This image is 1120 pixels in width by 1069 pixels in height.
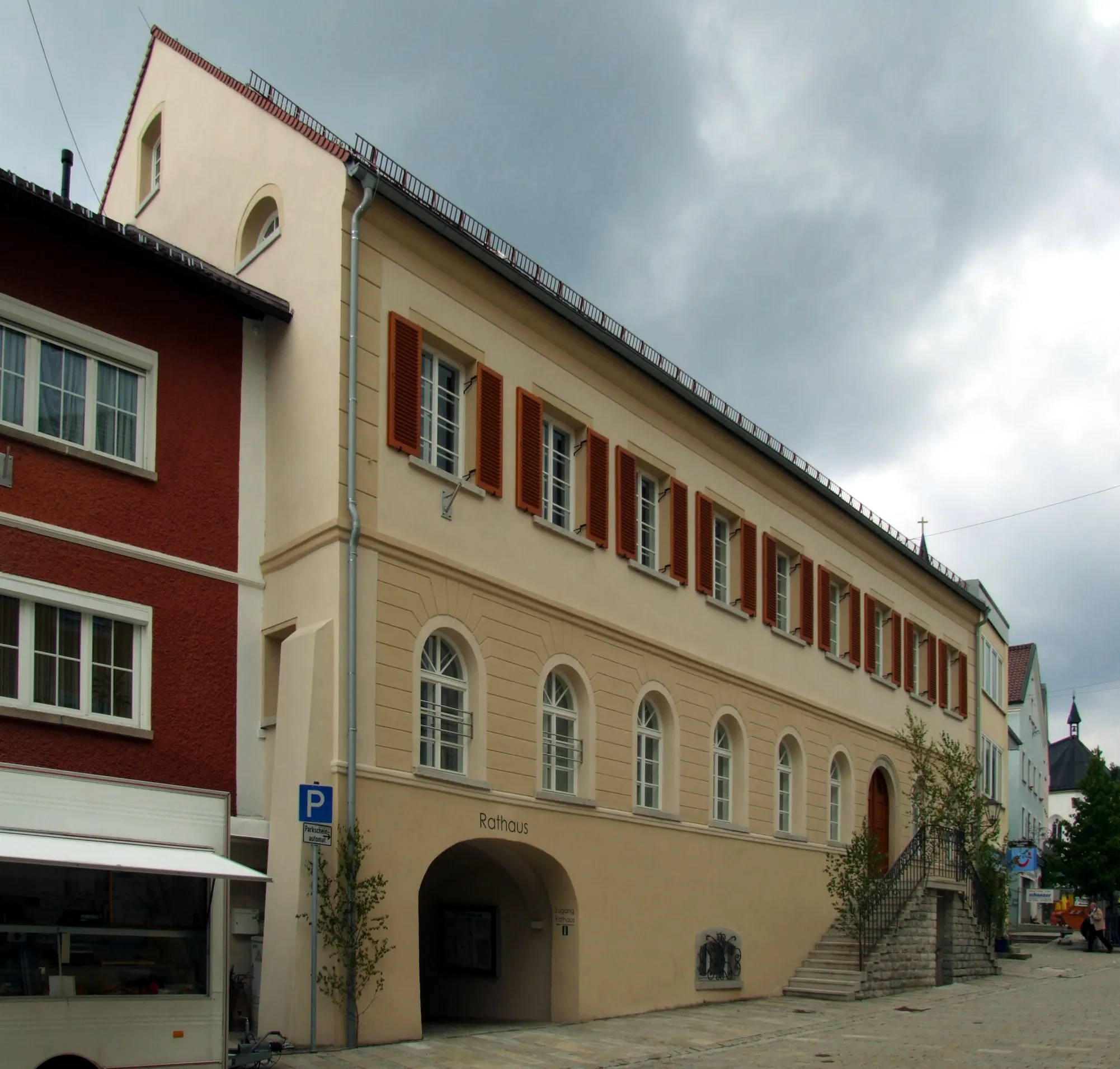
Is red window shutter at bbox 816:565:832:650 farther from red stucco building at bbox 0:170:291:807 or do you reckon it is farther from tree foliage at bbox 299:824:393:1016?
tree foliage at bbox 299:824:393:1016

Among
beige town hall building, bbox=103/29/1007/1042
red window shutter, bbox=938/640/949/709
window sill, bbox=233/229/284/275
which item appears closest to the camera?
beige town hall building, bbox=103/29/1007/1042

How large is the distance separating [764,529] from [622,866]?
8.07 m

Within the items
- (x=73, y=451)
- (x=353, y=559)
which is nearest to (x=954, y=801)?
(x=353, y=559)

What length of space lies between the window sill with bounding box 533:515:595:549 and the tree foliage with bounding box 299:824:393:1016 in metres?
5.42

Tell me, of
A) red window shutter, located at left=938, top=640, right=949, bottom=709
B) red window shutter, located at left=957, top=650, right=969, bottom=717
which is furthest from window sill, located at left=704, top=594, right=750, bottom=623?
red window shutter, located at left=957, top=650, right=969, bottom=717

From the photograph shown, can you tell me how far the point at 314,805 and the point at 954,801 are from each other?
18324mm

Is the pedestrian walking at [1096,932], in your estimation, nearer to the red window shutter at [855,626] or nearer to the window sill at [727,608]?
the red window shutter at [855,626]

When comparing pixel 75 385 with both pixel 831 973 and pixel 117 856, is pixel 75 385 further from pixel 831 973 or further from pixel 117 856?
pixel 831 973

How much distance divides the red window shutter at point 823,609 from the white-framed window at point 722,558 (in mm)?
3653

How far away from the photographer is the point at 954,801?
29.8m

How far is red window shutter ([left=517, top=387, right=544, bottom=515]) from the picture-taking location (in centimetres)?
1973

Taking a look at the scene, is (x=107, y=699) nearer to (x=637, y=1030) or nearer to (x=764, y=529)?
(x=637, y=1030)

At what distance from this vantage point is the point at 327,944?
51.1 feet

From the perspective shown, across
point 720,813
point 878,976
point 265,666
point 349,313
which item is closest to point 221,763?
point 265,666
